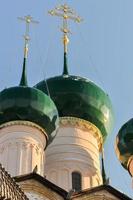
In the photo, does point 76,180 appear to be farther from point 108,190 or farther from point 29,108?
point 108,190

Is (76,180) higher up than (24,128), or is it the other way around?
(24,128)

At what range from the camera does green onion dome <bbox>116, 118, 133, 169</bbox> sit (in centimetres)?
1427

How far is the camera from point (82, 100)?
16078mm

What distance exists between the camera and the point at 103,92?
Answer: 658 inches

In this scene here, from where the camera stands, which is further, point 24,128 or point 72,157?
point 72,157

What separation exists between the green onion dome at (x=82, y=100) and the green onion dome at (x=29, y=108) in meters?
1.77

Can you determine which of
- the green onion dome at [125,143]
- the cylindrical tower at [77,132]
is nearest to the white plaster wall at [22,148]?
the cylindrical tower at [77,132]

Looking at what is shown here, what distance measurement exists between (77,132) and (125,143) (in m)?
1.62

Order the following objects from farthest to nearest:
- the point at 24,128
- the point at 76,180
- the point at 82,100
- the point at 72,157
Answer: the point at 82,100 → the point at 72,157 → the point at 76,180 → the point at 24,128

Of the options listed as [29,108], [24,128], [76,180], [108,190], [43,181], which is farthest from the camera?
[76,180]

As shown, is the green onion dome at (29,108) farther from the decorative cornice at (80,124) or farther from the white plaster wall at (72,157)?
the decorative cornice at (80,124)

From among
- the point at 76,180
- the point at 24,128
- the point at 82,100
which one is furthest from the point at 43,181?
the point at 82,100

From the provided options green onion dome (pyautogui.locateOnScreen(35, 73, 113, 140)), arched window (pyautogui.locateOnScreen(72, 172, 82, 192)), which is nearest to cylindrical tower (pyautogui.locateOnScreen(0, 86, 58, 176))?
arched window (pyautogui.locateOnScreen(72, 172, 82, 192))

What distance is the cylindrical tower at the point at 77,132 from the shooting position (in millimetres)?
14594
